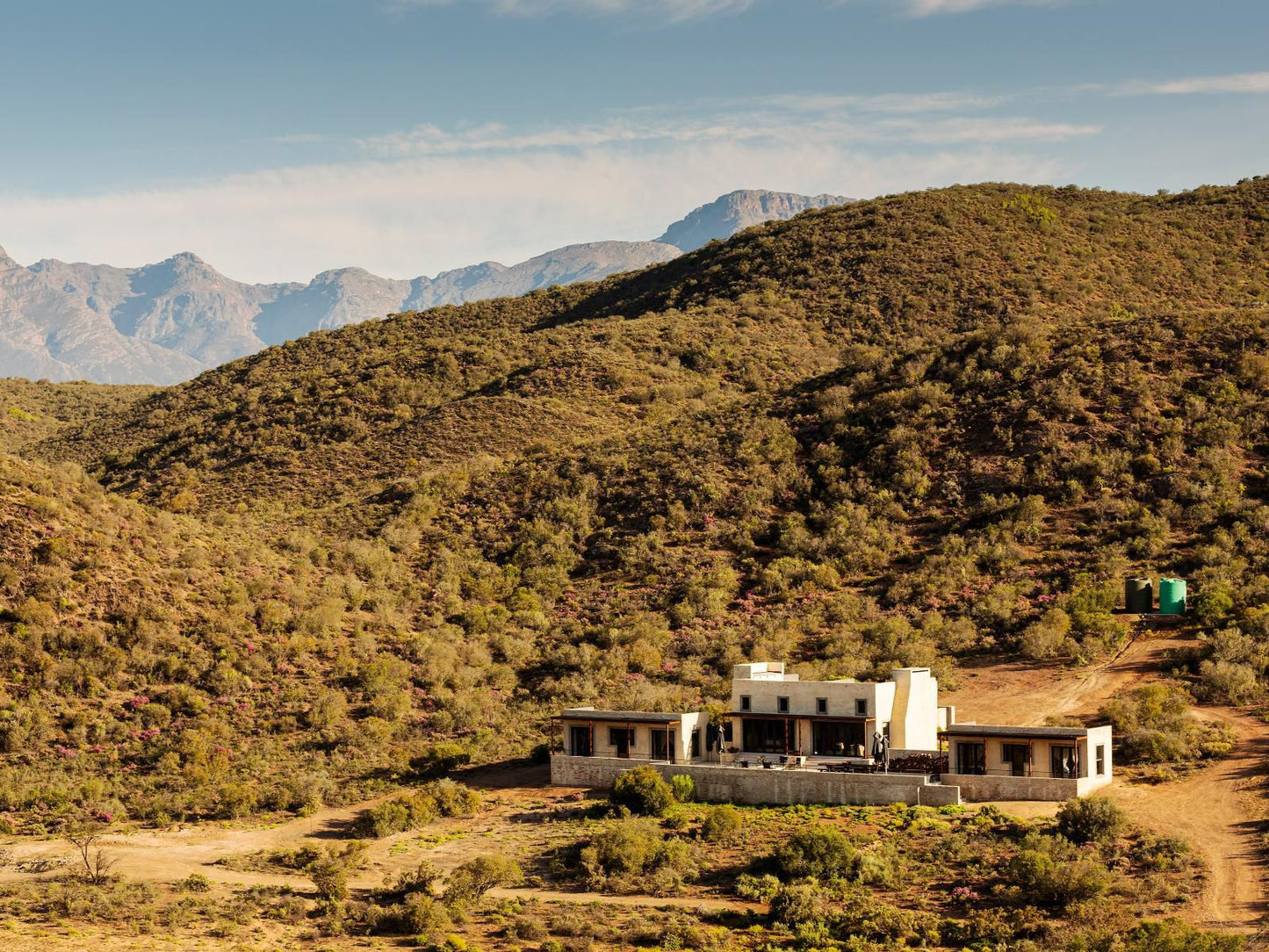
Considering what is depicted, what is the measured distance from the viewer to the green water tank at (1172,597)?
56312 mm

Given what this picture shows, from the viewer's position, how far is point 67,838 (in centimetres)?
4253

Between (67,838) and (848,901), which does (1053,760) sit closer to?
(848,901)

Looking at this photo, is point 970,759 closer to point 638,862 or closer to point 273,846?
point 638,862

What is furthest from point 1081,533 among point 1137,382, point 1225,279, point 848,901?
point 1225,279

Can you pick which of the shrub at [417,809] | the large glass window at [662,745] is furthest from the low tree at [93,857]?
the large glass window at [662,745]

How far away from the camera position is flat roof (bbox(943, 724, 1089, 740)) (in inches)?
1629

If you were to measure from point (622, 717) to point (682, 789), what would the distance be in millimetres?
4185

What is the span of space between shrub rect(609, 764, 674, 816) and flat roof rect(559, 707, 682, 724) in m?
2.62

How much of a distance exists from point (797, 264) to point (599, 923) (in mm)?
86167

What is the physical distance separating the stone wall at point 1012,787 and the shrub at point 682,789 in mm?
7908

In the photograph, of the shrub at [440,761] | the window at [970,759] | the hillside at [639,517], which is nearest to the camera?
the window at [970,759]

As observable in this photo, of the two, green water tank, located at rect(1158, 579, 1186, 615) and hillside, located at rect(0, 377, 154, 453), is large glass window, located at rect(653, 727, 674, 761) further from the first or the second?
hillside, located at rect(0, 377, 154, 453)

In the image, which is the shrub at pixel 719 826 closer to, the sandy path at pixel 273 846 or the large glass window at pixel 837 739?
the sandy path at pixel 273 846

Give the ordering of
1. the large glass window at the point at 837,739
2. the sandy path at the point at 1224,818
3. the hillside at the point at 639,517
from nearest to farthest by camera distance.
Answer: the sandy path at the point at 1224,818, the large glass window at the point at 837,739, the hillside at the point at 639,517
